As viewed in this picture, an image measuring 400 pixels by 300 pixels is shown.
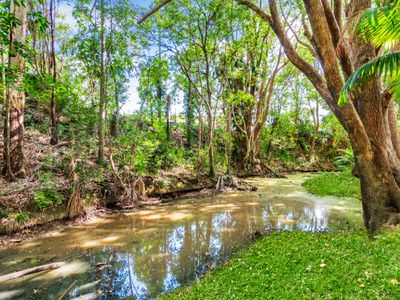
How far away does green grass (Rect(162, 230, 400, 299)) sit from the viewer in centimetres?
247

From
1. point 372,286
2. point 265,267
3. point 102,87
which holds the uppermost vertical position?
point 102,87

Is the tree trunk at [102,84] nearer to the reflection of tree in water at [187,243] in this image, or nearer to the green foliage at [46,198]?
the green foliage at [46,198]

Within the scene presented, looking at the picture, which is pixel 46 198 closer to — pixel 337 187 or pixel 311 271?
pixel 311 271

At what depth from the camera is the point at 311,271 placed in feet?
9.86

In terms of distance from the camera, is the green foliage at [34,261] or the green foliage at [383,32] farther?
the green foliage at [34,261]

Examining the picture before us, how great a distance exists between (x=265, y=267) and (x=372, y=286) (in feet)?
4.49

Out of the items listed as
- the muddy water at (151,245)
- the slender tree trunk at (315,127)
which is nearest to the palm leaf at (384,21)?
the muddy water at (151,245)

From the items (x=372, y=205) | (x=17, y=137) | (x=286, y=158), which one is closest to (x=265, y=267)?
(x=372, y=205)

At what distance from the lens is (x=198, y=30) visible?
396 inches

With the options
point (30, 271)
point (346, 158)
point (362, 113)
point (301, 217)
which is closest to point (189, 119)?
point (346, 158)

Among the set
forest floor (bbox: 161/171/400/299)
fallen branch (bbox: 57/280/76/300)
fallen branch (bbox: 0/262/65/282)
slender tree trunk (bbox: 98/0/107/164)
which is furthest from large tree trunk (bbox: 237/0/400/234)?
fallen branch (bbox: 0/262/65/282)

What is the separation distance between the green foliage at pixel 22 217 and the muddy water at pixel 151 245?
65cm

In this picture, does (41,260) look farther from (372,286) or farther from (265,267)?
(372,286)

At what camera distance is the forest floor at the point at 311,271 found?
97.7 inches
